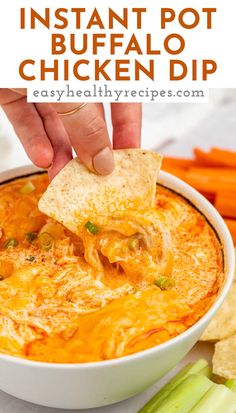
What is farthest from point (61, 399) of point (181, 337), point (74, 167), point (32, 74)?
point (32, 74)

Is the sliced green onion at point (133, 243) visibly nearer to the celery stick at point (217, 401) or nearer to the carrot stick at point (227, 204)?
the celery stick at point (217, 401)

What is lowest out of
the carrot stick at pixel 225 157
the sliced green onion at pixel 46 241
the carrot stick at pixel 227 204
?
the carrot stick at pixel 227 204

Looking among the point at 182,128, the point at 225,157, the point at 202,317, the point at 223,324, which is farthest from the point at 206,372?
the point at 182,128

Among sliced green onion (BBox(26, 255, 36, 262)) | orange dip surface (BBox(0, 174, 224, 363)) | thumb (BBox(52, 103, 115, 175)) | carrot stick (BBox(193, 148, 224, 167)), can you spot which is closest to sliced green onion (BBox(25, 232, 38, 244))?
orange dip surface (BBox(0, 174, 224, 363))

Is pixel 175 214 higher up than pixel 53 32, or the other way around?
pixel 53 32

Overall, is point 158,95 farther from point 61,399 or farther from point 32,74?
point 61,399

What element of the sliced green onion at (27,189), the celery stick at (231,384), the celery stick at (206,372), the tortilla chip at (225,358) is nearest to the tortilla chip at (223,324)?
the tortilla chip at (225,358)

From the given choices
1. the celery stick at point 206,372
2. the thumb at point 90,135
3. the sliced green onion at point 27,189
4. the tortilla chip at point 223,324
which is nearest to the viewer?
the thumb at point 90,135
